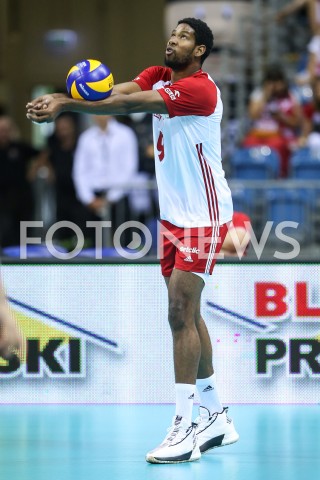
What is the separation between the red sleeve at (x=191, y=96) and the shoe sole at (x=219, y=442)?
200 centimetres

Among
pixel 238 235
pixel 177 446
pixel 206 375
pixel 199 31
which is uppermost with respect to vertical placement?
pixel 199 31

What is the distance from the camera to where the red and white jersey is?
6449mm

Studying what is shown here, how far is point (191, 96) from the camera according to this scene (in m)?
6.20

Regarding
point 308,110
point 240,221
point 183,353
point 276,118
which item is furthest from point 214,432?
point 308,110

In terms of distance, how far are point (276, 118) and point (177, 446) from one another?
758 cm

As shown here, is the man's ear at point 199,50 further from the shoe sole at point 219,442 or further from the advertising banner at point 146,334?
the shoe sole at point 219,442

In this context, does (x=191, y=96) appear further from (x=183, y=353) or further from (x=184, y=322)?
(x=183, y=353)

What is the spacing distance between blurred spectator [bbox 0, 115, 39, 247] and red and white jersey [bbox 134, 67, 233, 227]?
26.2 ft

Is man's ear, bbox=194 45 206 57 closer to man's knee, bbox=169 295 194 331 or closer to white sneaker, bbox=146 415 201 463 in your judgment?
man's knee, bbox=169 295 194 331

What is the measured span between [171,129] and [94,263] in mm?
1981

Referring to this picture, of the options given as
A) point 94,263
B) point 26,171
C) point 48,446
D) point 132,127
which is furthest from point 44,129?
point 48,446

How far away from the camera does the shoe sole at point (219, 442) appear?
679 cm

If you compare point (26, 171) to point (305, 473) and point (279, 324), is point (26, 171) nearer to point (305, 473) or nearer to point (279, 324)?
point (279, 324)

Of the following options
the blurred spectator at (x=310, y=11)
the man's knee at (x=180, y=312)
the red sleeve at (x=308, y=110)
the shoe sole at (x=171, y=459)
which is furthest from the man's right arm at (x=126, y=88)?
the blurred spectator at (x=310, y=11)
